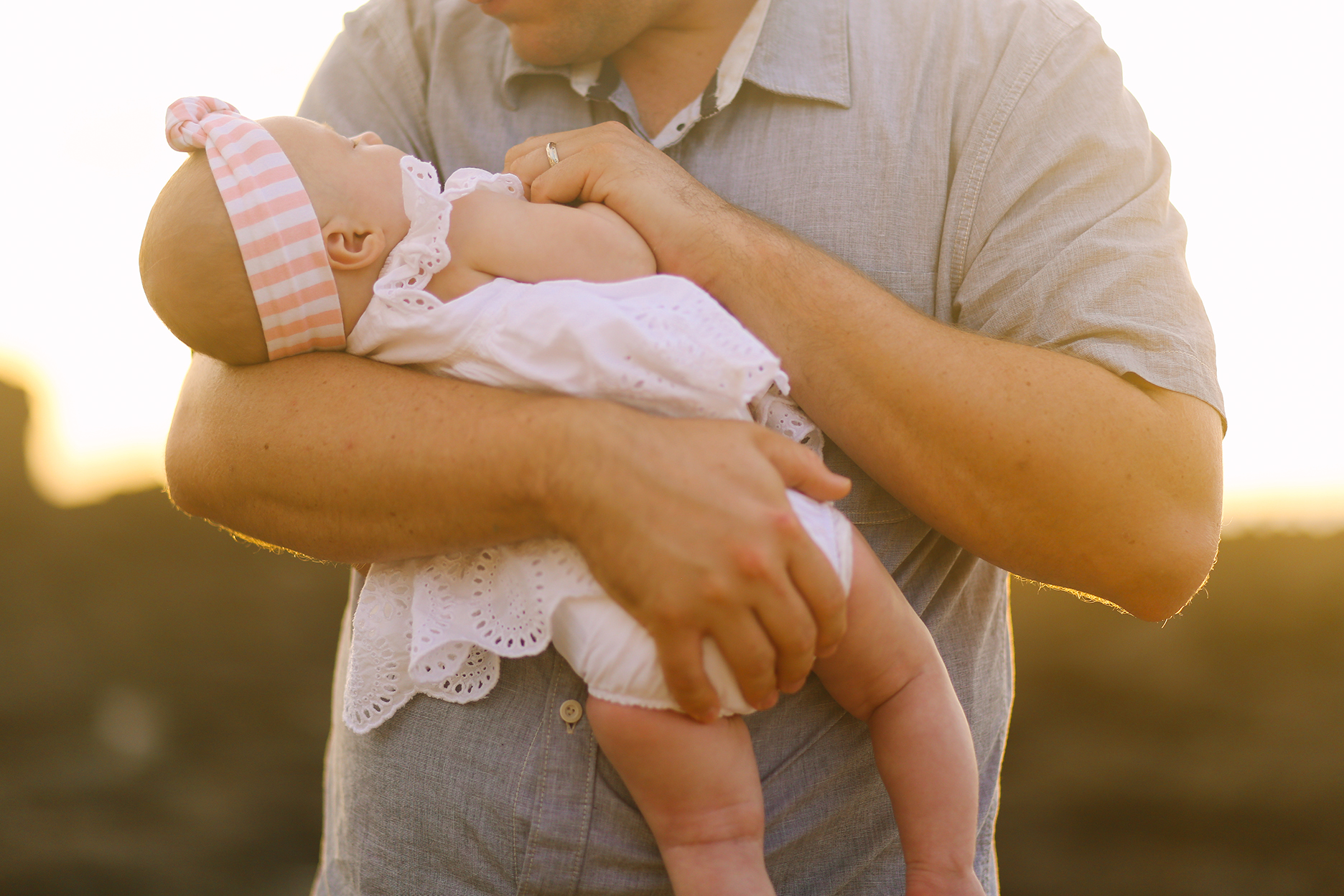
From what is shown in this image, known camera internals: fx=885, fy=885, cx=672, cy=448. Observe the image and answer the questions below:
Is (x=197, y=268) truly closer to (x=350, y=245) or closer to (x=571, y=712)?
(x=350, y=245)

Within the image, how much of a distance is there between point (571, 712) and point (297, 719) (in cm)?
516

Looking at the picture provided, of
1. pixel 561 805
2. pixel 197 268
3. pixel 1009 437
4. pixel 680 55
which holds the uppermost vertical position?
pixel 680 55

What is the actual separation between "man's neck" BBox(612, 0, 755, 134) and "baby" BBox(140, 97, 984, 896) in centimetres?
39

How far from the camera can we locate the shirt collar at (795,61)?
61.7 inches

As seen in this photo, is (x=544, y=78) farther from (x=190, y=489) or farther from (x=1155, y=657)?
(x=1155, y=657)

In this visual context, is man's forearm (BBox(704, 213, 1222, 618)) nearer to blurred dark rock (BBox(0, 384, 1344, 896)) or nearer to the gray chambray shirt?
the gray chambray shirt

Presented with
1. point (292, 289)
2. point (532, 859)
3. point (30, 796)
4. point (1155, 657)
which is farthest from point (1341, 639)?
point (30, 796)

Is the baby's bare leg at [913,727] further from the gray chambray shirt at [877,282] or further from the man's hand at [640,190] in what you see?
the man's hand at [640,190]

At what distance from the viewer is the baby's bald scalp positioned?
1.29m

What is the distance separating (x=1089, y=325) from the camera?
1.30 meters

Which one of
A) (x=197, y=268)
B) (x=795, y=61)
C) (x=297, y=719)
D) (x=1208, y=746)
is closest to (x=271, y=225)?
(x=197, y=268)

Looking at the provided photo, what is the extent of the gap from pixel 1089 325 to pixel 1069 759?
4.14 meters

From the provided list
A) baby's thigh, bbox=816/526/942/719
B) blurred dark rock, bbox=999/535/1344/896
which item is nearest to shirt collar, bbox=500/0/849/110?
baby's thigh, bbox=816/526/942/719

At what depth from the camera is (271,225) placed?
128cm
